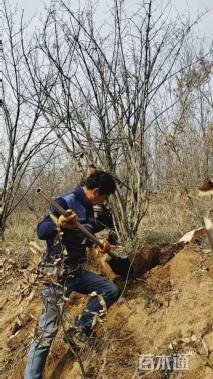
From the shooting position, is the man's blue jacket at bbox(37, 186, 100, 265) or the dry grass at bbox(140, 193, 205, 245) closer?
the man's blue jacket at bbox(37, 186, 100, 265)

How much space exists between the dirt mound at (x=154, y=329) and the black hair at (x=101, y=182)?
3.56 ft

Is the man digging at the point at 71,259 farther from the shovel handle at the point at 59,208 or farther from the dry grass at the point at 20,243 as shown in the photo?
the dry grass at the point at 20,243

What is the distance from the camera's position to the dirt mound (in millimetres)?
3096

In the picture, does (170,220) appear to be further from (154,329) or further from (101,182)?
(101,182)

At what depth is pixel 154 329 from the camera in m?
3.46

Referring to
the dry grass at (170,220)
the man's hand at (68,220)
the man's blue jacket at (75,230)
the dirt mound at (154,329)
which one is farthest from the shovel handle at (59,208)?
the dry grass at (170,220)

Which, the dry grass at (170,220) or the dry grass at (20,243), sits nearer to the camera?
the dry grass at (170,220)

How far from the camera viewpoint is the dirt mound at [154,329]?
310cm

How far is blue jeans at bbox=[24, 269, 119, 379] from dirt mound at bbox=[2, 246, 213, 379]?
0.14m

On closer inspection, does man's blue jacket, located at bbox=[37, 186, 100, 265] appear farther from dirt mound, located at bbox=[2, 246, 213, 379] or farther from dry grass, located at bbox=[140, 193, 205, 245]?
dry grass, located at bbox=[140, 193, 205, 245]

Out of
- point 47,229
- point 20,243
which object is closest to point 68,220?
point 47,229

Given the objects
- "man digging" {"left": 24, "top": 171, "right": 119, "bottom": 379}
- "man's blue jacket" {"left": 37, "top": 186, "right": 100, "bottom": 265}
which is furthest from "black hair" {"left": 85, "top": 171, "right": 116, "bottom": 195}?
"man's blue jacket" {"left": 37, "top": 186, "right": 100, "bottom": 265}

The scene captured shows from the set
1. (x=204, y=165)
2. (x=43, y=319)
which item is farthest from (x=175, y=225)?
(x=204, y=165)

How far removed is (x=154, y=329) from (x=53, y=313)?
91 centimetres
